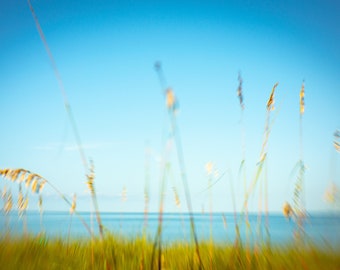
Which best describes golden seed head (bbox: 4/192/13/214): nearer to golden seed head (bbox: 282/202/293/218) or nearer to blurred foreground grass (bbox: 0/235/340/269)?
blurred foreground grass (bbox: 0/235/340/269)

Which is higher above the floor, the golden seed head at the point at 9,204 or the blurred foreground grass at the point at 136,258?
the golden seed head at the point at 9,204

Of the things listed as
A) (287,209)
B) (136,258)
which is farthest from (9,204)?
(287,209)

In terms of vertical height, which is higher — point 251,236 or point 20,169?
point 20,169

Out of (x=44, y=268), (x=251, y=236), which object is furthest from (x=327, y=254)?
(x=44, y=268)

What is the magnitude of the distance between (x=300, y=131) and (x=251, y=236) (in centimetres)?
78

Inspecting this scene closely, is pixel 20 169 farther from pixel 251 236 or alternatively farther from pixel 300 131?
pixel 300 131

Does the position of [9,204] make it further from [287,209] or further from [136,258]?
[287,209]

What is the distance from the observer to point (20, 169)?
152cm

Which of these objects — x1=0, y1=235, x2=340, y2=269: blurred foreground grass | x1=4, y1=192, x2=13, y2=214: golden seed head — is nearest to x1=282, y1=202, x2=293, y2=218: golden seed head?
x1=0, y1=235, x2=340, y2=269: blurred foreground grass

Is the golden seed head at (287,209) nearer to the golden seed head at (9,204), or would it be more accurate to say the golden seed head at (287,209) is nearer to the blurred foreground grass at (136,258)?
the blurred foreground grass at (136,258)

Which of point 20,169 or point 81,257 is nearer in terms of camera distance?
point 20,169

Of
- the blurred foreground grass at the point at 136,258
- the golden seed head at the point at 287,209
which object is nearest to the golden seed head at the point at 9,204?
the blurred foreground grass at the point at 136,258

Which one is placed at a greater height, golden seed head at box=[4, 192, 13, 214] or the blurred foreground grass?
golden seed head at box=[4, 192, 13, 214]

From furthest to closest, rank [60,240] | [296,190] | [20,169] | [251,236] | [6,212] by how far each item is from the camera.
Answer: [60,240] < [6,212] < [251,236] < [296,190] < [20,169]
